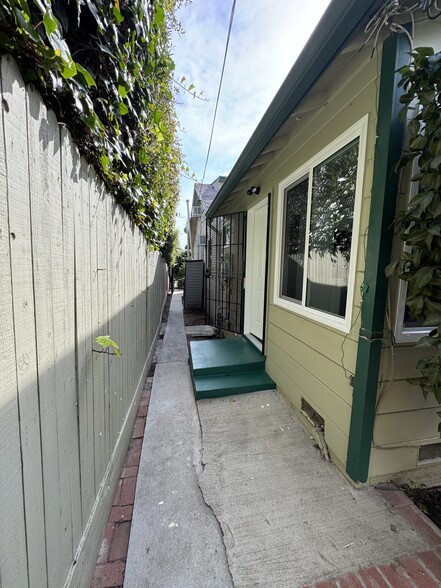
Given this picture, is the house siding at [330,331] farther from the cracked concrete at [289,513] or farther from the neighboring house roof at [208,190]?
the neighboring house roof at [208,190]

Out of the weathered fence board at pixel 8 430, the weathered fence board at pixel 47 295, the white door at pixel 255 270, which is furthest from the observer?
the white door at pixel 255 270

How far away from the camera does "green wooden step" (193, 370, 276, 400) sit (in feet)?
9.35

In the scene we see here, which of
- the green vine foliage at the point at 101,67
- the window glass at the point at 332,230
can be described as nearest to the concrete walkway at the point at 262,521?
the window glass at the point at 332,230

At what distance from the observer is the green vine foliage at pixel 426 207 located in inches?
47.1

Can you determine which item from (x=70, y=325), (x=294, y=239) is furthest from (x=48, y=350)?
(x=294, y=239)

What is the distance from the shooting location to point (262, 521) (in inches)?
59.5

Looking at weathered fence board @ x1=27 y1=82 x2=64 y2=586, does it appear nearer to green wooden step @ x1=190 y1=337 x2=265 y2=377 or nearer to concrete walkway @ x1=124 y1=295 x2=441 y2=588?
concrete walkway @ x1=124 y1=295 x2=441 y2=588

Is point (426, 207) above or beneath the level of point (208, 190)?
beneath

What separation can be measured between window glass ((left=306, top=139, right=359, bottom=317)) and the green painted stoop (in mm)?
1298

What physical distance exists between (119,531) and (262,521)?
839mm

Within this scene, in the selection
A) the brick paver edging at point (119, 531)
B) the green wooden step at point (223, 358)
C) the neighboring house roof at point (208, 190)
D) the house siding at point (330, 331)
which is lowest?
the brick paver edging at point (119, 531)

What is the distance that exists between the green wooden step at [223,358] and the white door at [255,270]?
0.33 metres

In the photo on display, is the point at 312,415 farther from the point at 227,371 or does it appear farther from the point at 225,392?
the point at 227,371

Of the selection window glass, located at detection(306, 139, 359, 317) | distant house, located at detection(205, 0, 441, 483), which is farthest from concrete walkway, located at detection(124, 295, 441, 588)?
window glass, located at detection(306, 139, 359, 317)
